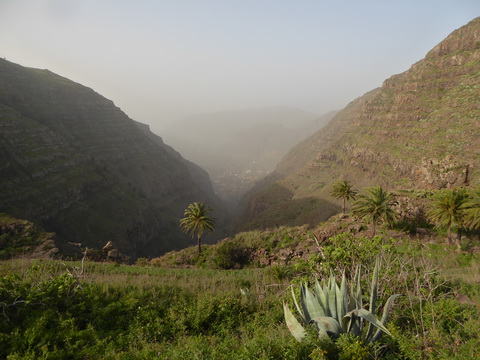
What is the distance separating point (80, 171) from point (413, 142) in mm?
91023

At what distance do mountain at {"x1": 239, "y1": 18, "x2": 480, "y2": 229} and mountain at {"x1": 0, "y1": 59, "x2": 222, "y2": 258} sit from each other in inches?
1432

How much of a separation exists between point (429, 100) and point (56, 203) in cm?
10085

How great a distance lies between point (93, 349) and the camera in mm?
7125

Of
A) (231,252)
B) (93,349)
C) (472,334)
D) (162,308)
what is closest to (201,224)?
(231,252)

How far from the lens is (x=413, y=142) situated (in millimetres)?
62406

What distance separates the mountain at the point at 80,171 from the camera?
50.1m

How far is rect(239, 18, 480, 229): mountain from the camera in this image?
1913 inches

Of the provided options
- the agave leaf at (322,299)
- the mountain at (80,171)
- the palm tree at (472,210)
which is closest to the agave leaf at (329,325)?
the agave leaf at (322,299)

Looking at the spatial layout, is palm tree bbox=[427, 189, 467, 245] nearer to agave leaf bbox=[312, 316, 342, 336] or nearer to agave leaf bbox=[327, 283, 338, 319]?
agave leaf bbox=[327, 283, 338, 319]

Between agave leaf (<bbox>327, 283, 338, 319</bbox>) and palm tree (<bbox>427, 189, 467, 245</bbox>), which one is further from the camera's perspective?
palm tree (<bbox>427, 189, 467, 245</bbox>)

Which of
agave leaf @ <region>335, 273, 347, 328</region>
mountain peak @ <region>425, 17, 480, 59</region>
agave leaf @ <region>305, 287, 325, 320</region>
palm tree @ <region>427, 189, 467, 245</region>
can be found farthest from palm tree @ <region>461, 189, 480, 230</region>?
mountain peak @ <region>425, 17, 480, 59</region>

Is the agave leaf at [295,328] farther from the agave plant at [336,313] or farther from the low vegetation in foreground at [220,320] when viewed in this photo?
the low vegetation in foreground at [220,320]

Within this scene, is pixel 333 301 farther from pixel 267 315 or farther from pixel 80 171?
pixel 80 171

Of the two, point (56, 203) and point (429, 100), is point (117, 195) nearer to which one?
point (56, 203)
